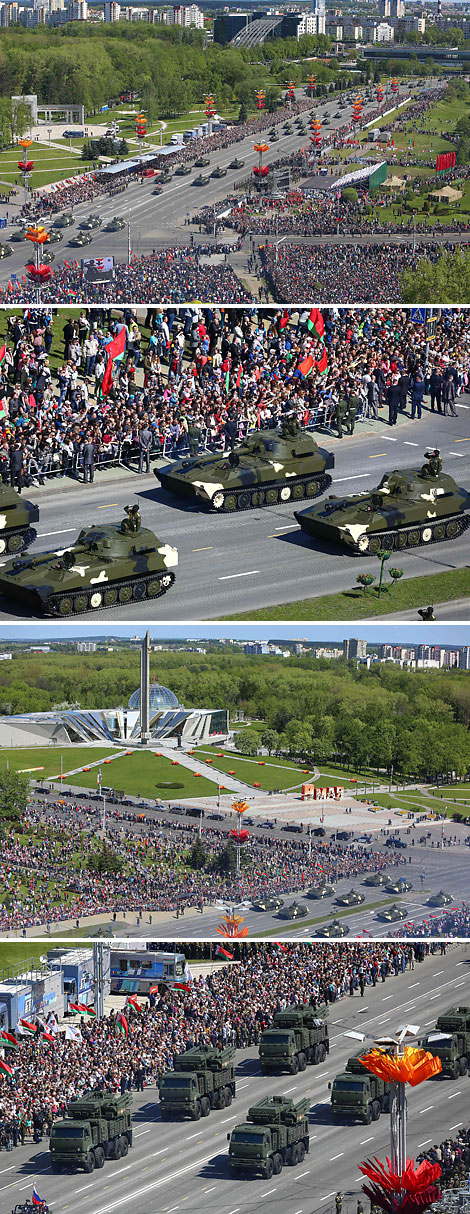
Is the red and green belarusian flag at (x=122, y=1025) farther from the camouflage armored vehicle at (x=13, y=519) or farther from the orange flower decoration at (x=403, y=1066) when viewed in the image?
the orange flower decoration at (x=403, y=1066)

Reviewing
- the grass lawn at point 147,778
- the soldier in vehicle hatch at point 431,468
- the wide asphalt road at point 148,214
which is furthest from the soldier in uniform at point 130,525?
the wide asphalt road at point 148,214

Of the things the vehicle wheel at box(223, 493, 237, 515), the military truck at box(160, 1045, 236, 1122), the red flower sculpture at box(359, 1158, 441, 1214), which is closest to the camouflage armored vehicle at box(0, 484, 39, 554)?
the vehicle wheel at box(223, 493, 237, 515)

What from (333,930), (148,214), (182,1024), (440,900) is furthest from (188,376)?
(148,214)

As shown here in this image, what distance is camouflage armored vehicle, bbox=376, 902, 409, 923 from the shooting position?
57125 millimetres

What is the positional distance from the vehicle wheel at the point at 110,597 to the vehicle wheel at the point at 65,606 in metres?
1.39

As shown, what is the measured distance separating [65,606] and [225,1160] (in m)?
16.3

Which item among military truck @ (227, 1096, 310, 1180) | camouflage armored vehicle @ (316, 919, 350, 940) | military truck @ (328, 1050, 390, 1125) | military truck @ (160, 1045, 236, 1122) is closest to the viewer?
military truck @ (227, 1096, 310, 1180)

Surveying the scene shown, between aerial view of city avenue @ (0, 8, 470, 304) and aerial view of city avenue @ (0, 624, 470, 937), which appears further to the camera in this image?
aerial view of city avenue @ (0, 8, 470, 304)

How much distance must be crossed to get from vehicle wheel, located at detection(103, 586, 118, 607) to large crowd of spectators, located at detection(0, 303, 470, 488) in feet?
25.8

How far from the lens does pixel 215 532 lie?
5372 cm

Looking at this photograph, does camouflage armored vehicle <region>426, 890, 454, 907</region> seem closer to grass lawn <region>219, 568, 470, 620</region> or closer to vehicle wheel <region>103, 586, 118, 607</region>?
grass lawn <region>219, 568, 470, 620</region>

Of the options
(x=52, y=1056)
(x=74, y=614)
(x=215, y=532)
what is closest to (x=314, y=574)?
(x=215, y=532)

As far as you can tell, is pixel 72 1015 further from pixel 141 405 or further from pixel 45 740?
pixel 141 405

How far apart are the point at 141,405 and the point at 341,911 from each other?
61.6ft
